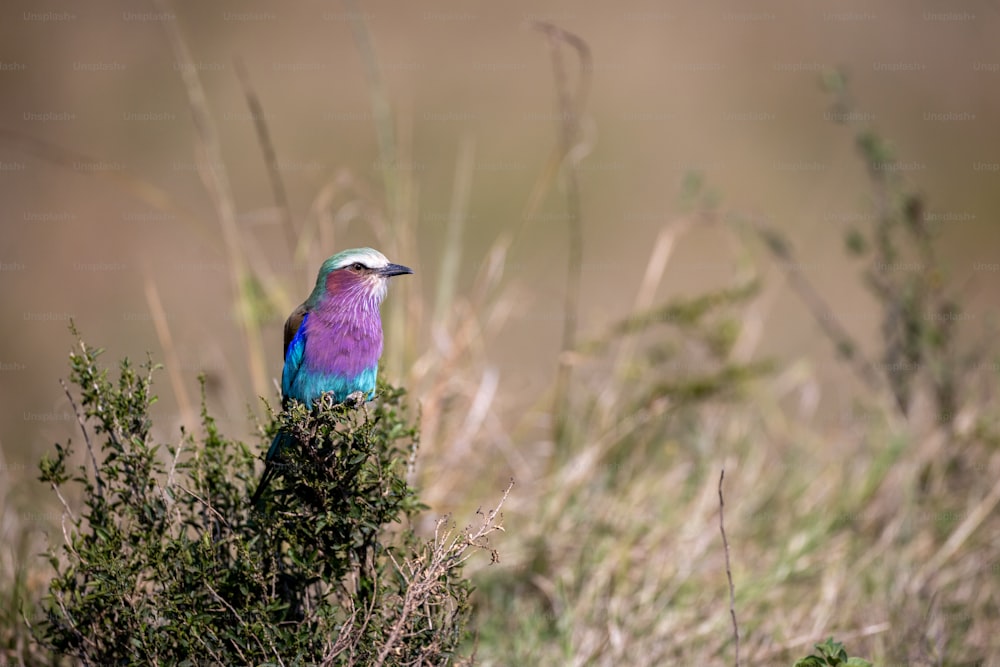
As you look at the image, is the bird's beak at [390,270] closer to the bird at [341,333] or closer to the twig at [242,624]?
the bird at [341,333]

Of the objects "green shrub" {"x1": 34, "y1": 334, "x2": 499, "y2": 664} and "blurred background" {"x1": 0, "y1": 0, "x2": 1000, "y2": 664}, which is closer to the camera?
"green shrub" {"x1": 34, "y1": 334, "x2": 499, "y2": 664}

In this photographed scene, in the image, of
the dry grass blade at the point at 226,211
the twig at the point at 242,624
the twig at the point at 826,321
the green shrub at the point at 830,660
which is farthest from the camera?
the twig at the point at 826,321

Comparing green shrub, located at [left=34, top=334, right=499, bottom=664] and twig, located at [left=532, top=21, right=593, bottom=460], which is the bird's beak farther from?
twig, located at [left=532, top=21, right=593, bottom=460]

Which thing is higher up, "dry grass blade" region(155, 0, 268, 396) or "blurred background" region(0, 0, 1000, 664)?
"blurred background" region(0, 0, 1000, 664)

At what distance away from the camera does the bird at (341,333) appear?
279 cm

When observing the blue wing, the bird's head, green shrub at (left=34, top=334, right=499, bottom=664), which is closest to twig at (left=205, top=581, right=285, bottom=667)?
green shrub at (left=34, top=334, right=499, bottom=664)

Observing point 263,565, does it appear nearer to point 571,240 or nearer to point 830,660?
point 830,660

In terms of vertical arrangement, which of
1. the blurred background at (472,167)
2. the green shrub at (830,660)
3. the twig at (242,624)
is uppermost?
the blurred background at (472,167)

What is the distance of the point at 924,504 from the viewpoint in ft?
14.4

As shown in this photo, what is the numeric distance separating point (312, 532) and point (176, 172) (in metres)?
9.32

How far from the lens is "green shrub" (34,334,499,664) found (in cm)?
236

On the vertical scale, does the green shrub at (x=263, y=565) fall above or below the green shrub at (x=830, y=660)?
above

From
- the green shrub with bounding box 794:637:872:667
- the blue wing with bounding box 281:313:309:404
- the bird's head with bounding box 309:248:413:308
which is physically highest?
the bird's head with bounding box 309:248:413:308

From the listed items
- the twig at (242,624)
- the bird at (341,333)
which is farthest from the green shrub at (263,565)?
the bird at (341,333)
